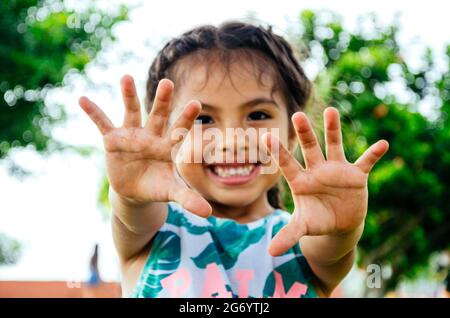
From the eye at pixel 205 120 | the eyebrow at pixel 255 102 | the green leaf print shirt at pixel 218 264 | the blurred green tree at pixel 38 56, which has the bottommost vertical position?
the green leaf print shirt at pixel 218 264

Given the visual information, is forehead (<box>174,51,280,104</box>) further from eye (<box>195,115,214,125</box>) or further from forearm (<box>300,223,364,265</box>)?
forearm (<box>300,223,364,265</box>)

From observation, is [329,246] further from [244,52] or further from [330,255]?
[244,52]

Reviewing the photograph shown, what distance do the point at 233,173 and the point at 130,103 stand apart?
0.37 metres

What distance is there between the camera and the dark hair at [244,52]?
4.82ft

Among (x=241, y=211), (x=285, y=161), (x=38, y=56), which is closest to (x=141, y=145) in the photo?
(x=285, y=161)

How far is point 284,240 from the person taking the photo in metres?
0.98

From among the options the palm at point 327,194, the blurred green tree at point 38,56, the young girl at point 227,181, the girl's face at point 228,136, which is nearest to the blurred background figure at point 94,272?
the young girl at point 227,181

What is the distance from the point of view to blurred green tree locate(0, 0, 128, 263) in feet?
27.9

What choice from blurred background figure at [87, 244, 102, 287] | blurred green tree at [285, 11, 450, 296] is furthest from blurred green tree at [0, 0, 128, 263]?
blurred background figure at [87, 244, 102, 287]

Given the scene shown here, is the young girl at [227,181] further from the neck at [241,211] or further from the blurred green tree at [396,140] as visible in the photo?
the blurred green tree at [396,140]

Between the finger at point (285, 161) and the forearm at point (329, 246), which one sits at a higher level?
the finger at point (285, 161)

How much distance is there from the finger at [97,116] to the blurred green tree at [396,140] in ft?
24.6
